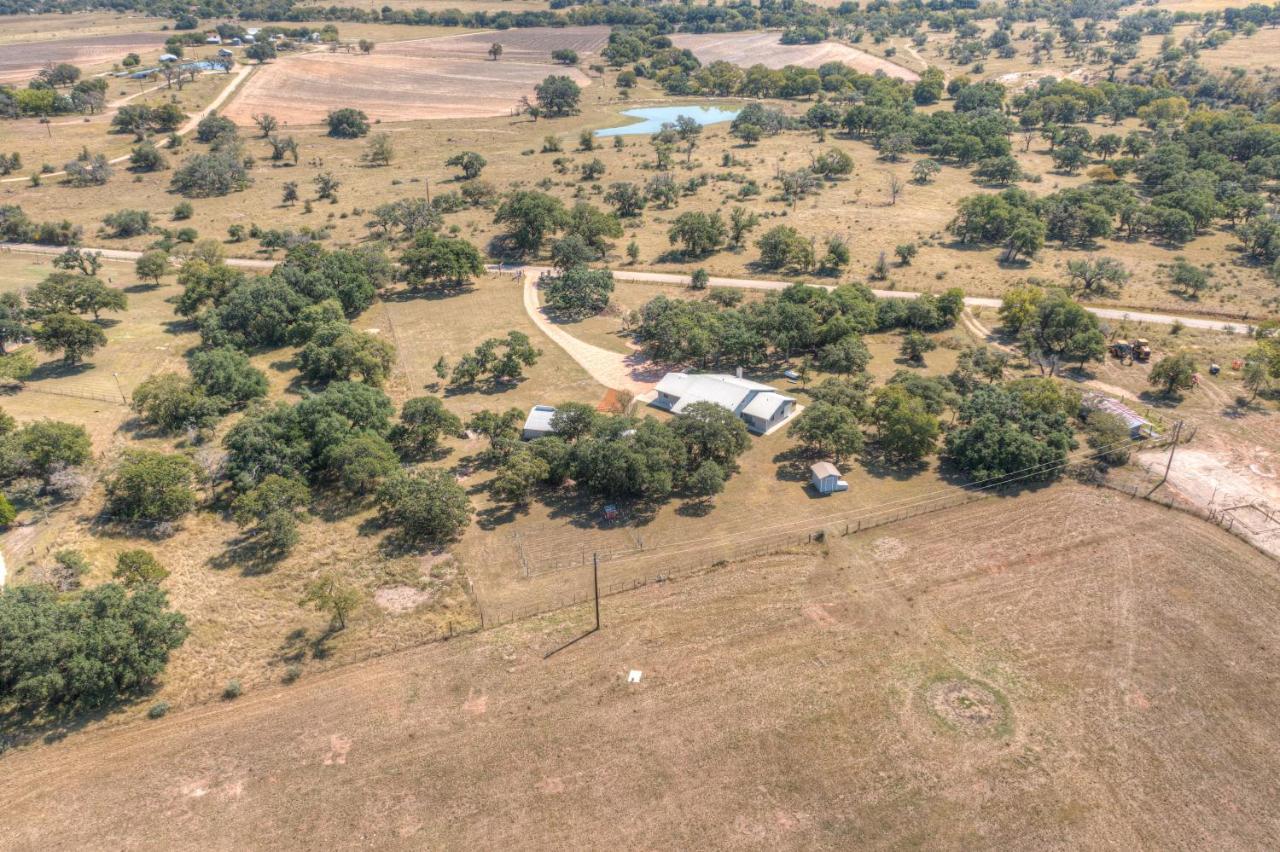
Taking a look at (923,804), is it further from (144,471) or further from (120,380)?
(120,380)

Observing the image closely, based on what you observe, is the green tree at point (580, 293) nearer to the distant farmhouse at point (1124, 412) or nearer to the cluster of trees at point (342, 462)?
the cluster of trees at point (342, 462)

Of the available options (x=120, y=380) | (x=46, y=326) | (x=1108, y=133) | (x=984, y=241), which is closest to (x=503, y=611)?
(x=120, y=380)

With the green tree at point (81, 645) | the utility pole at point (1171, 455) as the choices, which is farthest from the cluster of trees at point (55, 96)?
the utility pole at point (1171, 455)

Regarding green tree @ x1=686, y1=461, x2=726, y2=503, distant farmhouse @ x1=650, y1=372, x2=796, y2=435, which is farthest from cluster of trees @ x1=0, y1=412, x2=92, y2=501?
distant farmhouse @ x1=650, y1=372, x2=796, y2=435

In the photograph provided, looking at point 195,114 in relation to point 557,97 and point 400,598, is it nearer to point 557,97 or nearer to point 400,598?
point 557,97

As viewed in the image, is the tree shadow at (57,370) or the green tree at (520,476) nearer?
the green tree at (520,476)

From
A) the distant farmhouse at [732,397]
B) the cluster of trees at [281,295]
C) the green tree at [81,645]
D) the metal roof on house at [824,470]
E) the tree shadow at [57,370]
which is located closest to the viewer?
the green tree at [81,645]

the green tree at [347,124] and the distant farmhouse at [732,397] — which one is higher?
the green tree at [347,124]

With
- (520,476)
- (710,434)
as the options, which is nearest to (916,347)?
(710,434)
